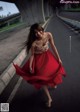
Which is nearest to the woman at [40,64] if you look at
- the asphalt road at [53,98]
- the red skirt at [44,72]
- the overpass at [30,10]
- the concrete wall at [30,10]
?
the red skirt at [44,72]

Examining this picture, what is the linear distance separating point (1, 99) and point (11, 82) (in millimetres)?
2317

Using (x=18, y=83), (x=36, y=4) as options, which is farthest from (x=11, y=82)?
(x=36, y=4)

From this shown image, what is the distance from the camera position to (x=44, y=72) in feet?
26.3

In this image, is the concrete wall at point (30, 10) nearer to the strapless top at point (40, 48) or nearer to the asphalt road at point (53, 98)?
the asphalt road at point (53, 98)

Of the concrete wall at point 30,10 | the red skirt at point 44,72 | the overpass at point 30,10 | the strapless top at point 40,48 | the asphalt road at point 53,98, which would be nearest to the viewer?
the asphalt road at point 53,98

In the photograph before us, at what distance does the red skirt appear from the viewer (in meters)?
7.94

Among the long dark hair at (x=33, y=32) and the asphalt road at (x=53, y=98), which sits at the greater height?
the long dark hair at (x=33, y=32)

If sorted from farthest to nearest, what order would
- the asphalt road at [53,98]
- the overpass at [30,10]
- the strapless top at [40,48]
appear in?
the overpass at [30,10]
the strapless top at [40,48]
the asphalt road at [53,98]

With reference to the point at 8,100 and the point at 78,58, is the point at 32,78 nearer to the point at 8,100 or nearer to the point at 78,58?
the point at 8,100

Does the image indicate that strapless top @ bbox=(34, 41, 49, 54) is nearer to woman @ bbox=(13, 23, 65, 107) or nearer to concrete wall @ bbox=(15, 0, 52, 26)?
woman @ bbox=(13, 23, 65, 107)

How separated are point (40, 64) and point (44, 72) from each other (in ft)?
0.83

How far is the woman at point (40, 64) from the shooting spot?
312 inches

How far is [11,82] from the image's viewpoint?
11125 millimetres

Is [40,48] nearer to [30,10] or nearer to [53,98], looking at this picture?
[53,98]
